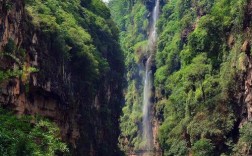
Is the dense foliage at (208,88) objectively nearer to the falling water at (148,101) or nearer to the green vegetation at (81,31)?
the green vegetation at (81,31)

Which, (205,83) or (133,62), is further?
(133,62)

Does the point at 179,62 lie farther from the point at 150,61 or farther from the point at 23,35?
the point at 23,35

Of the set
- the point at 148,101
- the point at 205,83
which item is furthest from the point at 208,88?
the point at 148,101

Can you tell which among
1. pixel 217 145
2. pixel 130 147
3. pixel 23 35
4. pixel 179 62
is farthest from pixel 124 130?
pixel 23 35

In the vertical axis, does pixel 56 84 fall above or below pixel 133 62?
below

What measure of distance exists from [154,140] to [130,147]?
529cm

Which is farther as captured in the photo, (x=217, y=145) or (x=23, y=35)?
(x=217, y=145)

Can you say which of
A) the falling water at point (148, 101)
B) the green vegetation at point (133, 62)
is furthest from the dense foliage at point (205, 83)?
the green vegetation at point (133, 62)

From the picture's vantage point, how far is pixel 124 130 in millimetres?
60438

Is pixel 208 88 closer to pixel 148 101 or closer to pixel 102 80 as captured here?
pixel 102 80

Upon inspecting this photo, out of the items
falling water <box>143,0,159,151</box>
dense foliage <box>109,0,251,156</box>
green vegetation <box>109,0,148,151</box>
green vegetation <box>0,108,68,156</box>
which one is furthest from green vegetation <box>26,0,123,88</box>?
green vegetation <box>0,108,68,156</box>

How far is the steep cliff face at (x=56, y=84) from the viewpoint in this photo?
19938 mm

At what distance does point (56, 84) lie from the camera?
27.4m

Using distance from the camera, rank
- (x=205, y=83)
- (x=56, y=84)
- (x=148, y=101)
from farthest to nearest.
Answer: (x=148, y=101)
(x=205, y=83)
(x=56, y=84)
